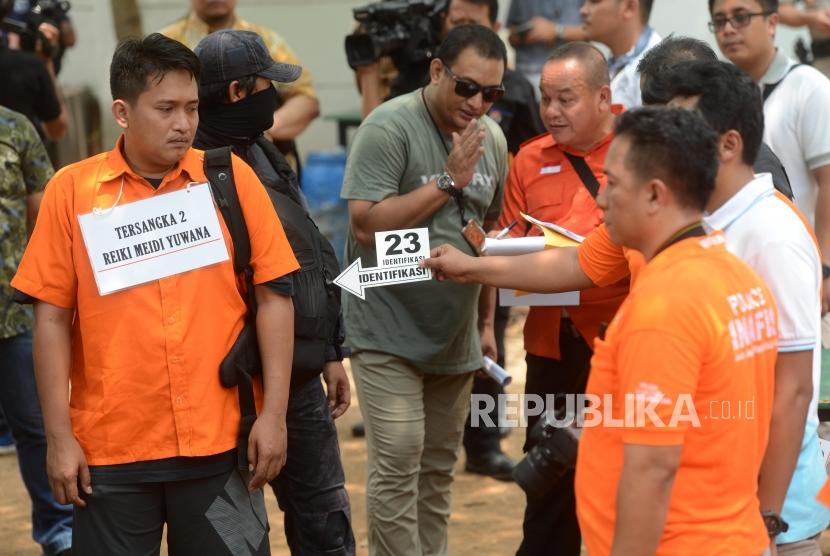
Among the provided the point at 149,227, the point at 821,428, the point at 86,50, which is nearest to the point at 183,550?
the point at 149,227

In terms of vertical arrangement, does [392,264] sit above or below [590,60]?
below

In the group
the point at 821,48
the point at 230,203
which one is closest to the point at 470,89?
the point at 230,203

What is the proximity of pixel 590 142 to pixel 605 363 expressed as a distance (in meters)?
2.03

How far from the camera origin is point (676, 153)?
2.73 m

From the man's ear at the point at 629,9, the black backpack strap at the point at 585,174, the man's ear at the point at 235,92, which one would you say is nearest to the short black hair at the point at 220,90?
the man's ear at the point at 235,92

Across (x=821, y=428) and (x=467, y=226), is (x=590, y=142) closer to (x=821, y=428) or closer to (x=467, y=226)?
(x=467, y=226)

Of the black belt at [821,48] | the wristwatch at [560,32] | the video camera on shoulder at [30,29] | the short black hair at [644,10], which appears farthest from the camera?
the wristwatch at [560,32]

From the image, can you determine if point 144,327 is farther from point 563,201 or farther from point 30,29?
point 30,29

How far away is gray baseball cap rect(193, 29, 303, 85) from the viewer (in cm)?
401

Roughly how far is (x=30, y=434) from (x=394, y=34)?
8.75ft

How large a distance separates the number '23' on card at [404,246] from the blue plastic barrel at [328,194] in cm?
655

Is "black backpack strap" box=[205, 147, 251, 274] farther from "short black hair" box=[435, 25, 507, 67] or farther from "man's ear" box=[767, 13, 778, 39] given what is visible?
"man's ear" box=[767, 13, 778, 39]

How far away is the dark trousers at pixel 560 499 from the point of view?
470 cm

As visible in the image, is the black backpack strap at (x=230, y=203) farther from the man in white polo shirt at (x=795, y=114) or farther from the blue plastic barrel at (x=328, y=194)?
the blue plastic barrel at (x=328, y=194)
